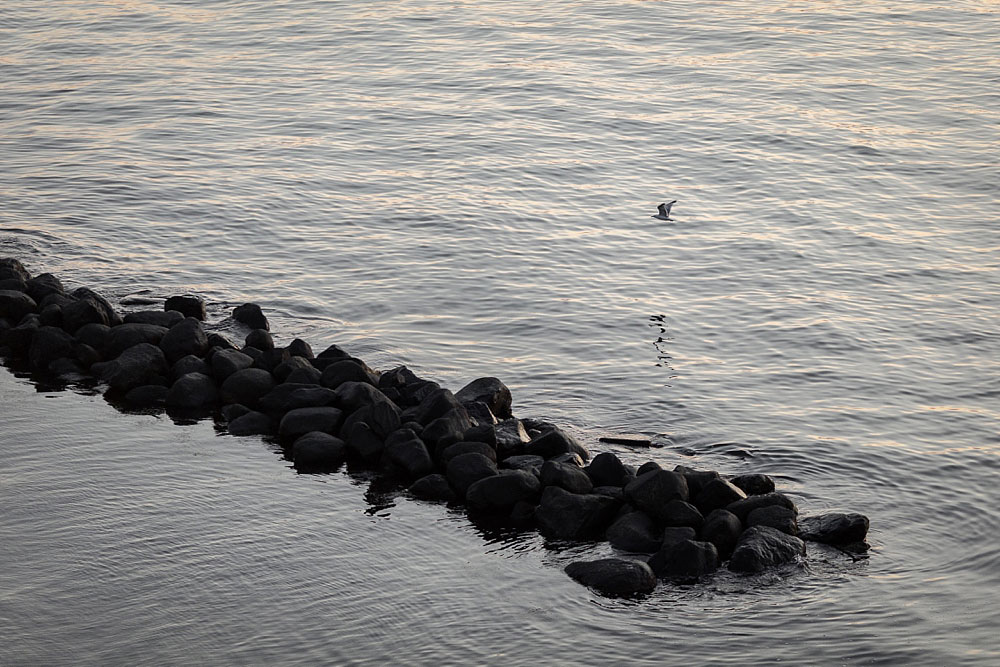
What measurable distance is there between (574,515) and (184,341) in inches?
240

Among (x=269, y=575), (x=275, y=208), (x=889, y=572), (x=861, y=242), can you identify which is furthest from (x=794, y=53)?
(x=269, y=575)

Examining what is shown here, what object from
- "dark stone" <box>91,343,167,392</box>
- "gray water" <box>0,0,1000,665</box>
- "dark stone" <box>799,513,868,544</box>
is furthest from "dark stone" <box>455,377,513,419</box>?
"dark stone" <box>799,513,868,544</box>

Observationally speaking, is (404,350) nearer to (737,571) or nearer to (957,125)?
(737,571)

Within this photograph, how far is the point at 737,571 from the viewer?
1145 centimetres

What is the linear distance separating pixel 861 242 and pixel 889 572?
1097cm

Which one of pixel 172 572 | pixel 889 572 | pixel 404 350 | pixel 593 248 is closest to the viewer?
pixel 172 572

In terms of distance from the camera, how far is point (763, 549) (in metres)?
11.5

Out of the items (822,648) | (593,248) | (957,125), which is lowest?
(822,648)

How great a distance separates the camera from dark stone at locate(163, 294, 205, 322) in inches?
672

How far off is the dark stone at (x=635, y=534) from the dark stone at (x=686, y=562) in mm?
366

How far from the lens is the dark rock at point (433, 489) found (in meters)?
12.9

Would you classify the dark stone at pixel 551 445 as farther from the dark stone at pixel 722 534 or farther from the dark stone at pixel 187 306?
the dark stone at pixel 187 306

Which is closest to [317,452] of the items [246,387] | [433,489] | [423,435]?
[423,435]

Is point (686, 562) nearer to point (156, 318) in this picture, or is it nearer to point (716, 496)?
point (716, 496)
